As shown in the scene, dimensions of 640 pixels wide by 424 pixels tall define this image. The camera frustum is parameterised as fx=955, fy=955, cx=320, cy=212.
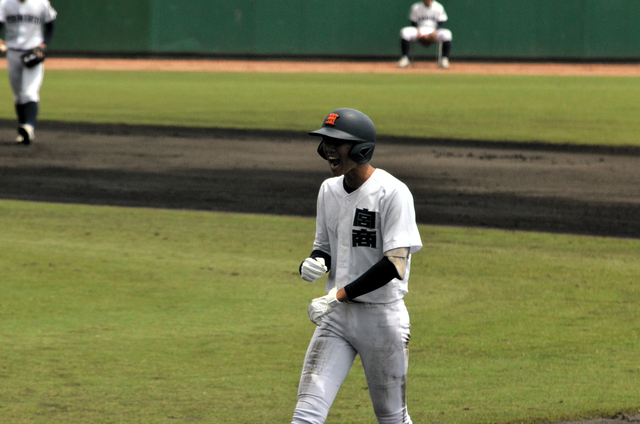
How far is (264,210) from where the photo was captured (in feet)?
Answer: 38.3

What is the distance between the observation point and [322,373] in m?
4.27

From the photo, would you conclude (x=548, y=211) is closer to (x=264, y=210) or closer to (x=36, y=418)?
(x=264, y=210)

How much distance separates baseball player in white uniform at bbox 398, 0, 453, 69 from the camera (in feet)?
105

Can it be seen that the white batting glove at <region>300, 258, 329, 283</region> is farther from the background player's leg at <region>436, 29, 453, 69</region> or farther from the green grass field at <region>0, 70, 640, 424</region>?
the background player's leg at <region>436, 29, 453, 69</region>

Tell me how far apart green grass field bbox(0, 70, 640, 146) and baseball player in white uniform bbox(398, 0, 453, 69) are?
1.89 meters

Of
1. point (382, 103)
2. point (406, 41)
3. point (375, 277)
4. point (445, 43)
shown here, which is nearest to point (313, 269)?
point (375, 277)

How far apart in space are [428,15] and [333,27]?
4.83 m

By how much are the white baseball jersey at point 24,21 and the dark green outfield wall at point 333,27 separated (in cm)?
2075

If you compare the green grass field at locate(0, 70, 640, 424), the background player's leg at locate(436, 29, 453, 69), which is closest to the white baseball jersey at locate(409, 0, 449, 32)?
the background player's leg at locate(436, 29, 453, 69)

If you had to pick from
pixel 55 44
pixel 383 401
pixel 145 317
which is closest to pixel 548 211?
pixel 145 317

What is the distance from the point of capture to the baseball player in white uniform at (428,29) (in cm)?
3203

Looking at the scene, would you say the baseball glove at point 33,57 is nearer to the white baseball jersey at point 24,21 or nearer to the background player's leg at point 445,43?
the white baseball jersey at point 24,21

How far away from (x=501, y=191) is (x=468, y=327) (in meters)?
6.24

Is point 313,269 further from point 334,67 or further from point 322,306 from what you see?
point 334,67
